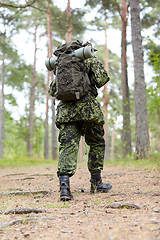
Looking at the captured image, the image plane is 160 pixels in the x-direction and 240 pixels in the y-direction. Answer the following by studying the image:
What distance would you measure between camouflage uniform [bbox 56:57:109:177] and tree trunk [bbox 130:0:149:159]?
4.52 metres

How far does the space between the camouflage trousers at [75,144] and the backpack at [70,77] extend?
40 centimetres

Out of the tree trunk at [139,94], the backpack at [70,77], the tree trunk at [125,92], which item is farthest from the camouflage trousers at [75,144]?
the tree trunk at [125,92]

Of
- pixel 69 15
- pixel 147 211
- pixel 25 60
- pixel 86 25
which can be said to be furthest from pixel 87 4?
pixel 147 211

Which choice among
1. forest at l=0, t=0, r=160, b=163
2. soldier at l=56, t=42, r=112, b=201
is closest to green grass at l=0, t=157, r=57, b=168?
forest at l=0, t=0, r=160, b=163

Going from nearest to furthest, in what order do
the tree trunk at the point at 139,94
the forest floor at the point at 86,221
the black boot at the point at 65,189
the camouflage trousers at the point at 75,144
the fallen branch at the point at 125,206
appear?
1. the forest floor at the point at 86,221
2. the fallen branch at the point at 125,206
3. the black boot at the point at 65,189
4. the camouflage trousers at the point at 75,144
5. the tree trunk at the point at 139,94

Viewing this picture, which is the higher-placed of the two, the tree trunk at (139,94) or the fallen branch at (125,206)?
the tree trunk at (139,94)

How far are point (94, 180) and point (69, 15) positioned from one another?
1205 centimetres

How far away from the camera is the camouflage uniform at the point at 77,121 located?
3.04 metres

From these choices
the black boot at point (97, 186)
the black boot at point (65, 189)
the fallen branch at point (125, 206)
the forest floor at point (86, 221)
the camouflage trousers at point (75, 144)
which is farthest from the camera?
the black boot at point (97, 186)

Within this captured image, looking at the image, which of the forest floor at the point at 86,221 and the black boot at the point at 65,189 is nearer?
the forest floor at the point at 86,221

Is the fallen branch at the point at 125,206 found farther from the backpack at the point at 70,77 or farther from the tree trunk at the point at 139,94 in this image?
the tree trunk at the point at 139,94

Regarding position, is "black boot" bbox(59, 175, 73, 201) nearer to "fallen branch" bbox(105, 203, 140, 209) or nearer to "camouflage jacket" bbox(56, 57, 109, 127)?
"fallen branch" bbox(105, 203, 140, 209)

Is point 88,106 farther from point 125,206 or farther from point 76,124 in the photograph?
point 125,206

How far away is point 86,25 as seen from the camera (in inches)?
583
